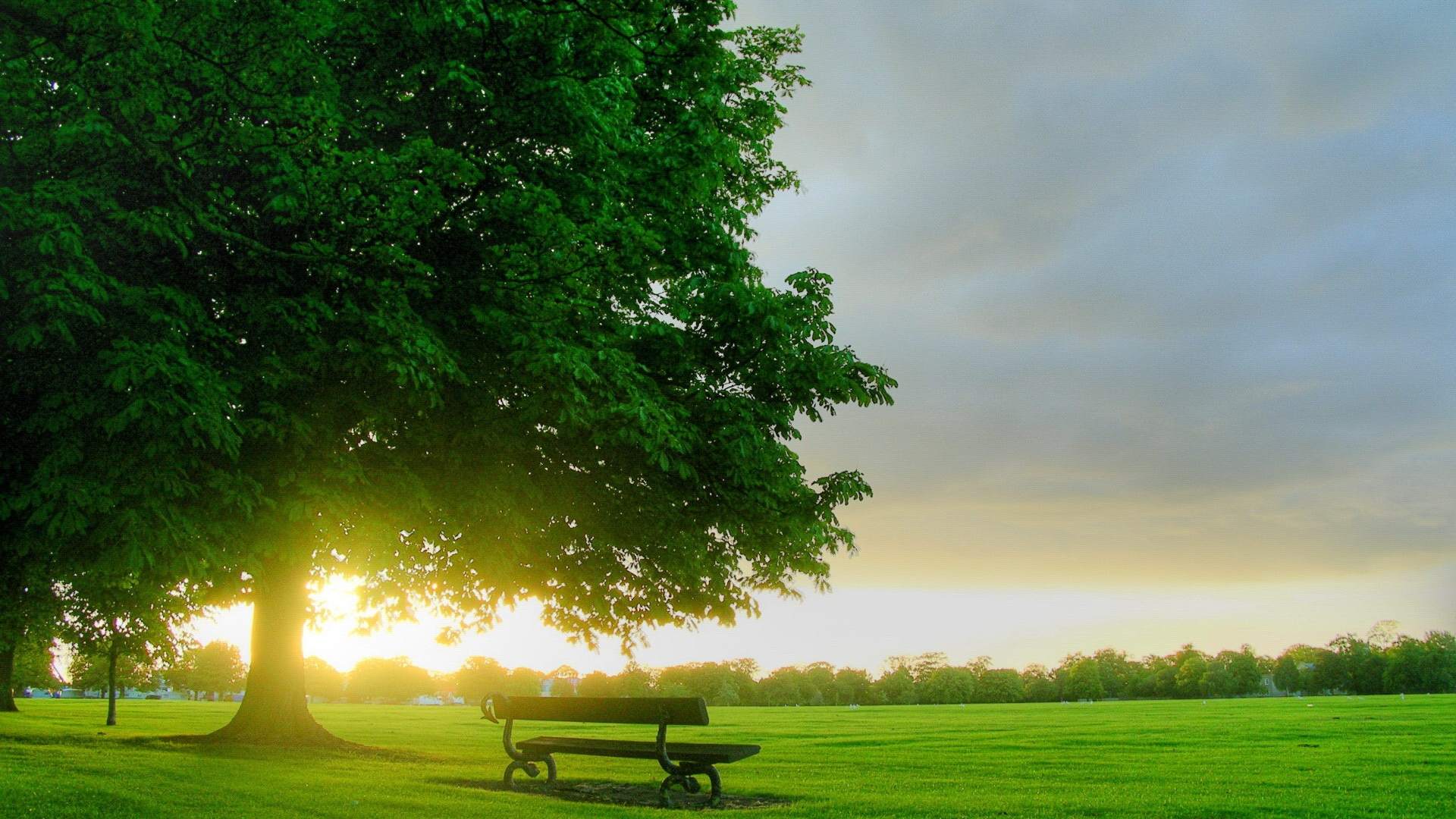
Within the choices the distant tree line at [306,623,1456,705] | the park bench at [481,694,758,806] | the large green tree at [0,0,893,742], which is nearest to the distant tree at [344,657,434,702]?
the distant tree line at [306,623,1456,705]

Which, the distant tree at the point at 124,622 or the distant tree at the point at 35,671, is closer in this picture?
the distant tree at the point at 124,622

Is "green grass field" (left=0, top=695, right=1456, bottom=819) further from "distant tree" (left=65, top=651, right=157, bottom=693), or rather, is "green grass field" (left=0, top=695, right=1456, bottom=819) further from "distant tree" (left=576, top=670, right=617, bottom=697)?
"distant tree" (left=576, top=670, right=617, bottom=697)

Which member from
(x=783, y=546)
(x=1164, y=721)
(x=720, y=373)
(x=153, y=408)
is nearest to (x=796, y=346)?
(x=720, y=373)

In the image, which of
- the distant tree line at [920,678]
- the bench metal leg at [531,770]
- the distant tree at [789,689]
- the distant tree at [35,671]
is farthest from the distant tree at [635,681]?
the bench metal leg at [531,770]

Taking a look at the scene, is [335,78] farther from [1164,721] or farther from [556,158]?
[1164,721]

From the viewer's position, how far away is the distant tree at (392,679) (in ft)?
313

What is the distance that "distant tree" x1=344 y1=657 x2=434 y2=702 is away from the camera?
95.3 meters

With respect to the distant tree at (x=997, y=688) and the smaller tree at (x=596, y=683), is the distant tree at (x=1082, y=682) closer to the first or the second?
Answer: the distant tree at (x=997, y=688)

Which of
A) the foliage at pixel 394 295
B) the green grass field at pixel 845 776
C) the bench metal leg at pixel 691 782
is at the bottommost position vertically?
the green grass field at pixel 845 776

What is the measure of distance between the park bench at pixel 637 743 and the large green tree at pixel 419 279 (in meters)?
3.59

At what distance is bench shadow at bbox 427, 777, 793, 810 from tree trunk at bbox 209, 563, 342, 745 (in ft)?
26.9

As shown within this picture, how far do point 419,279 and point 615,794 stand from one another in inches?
305

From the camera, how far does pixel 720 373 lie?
16984 mm

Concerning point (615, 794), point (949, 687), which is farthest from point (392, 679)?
point (615, 794)
